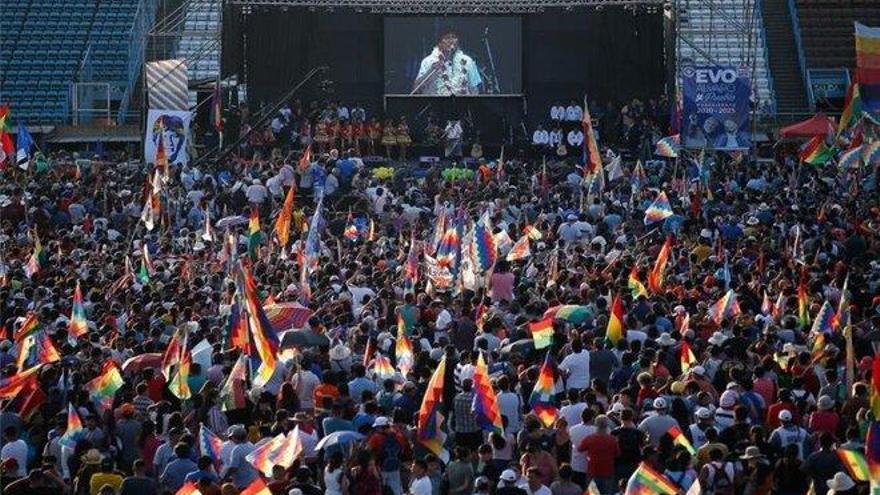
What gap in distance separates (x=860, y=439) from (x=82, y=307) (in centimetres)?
894

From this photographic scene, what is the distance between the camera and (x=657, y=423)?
1792cm

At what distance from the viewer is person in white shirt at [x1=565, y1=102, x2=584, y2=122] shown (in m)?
46.3

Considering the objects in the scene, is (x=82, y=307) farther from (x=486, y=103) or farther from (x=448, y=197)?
(x=486, y=103)

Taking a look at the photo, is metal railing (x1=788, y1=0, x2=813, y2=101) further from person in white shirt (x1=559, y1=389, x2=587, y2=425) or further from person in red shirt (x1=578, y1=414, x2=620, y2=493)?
person in red shirt (x1=578, y1=414, x2=620, y2=493)

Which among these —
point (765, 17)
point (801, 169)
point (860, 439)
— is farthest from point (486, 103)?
point (860, 439)

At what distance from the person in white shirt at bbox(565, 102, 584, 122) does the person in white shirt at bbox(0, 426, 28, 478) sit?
2909cm

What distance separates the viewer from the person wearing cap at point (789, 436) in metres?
17.7

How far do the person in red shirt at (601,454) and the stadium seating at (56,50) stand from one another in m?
36.2

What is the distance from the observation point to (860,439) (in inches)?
693

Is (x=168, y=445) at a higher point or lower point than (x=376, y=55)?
lower

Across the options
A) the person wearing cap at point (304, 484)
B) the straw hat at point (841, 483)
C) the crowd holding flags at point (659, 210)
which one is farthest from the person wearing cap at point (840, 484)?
the crowd holding flags at point (659, 210)

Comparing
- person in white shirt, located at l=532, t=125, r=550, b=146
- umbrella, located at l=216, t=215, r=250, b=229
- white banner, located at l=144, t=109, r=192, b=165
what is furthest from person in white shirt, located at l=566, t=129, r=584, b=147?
umbrella, located at l=216, t=215, r=250, b=229

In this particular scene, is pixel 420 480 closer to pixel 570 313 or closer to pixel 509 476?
pixel 509 476

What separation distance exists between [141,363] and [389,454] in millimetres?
4248
